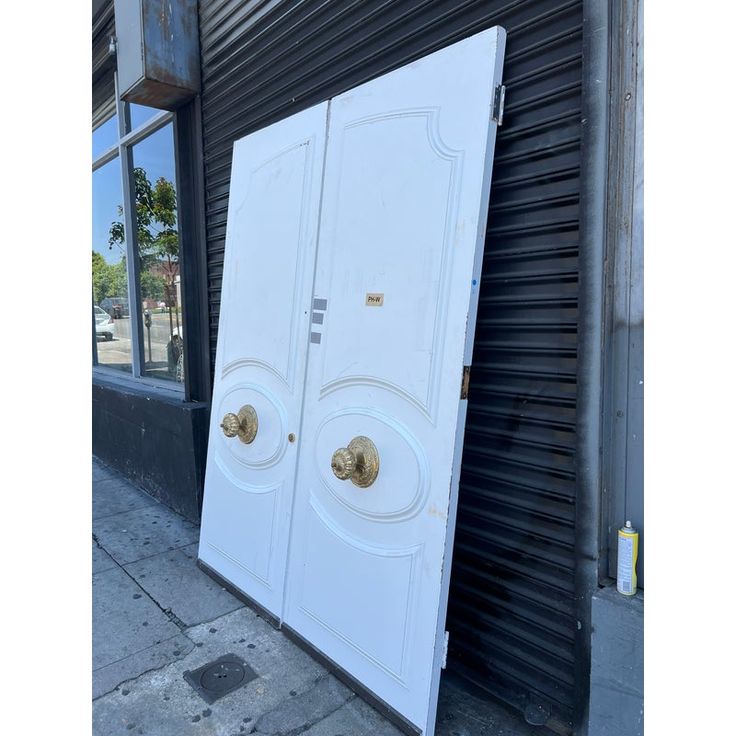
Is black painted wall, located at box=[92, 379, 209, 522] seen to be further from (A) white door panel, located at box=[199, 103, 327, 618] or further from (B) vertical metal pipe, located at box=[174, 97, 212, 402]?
(A) white door panel, located at box=[199, 103, 327, 618]

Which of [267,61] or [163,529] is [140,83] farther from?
[163,529]

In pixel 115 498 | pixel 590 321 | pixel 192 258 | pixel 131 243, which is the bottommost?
pixel 115 498

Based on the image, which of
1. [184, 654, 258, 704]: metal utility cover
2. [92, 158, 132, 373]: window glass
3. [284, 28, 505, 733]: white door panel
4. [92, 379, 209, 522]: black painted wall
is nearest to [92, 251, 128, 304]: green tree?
[92, 158, 132, 373]: window glass

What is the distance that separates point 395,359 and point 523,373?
0.47m

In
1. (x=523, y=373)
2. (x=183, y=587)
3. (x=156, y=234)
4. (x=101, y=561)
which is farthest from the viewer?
(x=156, y=234)

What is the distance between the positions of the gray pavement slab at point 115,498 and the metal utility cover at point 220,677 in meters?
2.13

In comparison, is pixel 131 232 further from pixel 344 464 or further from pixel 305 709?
pixel 305 709

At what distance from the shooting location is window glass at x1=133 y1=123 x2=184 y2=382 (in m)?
4.24

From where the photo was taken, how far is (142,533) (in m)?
3.64

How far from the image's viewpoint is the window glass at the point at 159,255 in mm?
4242

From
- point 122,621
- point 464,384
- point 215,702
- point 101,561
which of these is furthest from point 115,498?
point 464,384

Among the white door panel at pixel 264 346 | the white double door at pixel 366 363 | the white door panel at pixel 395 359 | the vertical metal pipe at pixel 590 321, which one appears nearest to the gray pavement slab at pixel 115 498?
the white door panel at pixel 264 346

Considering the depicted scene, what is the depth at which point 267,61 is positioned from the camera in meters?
3.08

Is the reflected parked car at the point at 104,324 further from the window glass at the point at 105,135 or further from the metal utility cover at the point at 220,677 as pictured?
the metal utility cover at the point at 220,677
